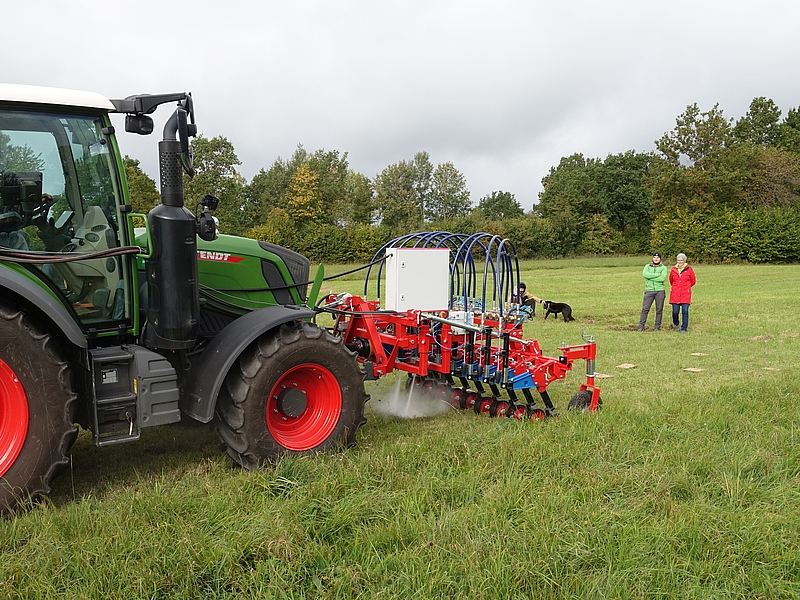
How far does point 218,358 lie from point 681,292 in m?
11.9

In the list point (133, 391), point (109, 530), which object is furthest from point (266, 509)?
point (133, 391)

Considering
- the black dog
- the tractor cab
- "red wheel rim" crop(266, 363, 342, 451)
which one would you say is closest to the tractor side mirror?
the tractor cab

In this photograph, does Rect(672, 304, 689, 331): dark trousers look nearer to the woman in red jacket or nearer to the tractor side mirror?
the woman in red jacket

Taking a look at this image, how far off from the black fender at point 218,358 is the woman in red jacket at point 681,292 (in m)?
11.3

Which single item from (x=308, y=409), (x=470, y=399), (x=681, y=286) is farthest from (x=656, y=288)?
(x=308, y=409)

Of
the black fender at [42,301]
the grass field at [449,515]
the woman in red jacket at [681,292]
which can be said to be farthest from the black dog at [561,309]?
the black fender at [42,301]

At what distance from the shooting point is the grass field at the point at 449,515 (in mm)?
3211

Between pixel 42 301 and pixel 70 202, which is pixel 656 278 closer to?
pixel 70 202

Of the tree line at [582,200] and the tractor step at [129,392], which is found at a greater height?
the tree line at [582,200]

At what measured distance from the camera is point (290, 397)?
5023mm

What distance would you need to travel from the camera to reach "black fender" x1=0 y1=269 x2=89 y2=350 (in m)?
3.78

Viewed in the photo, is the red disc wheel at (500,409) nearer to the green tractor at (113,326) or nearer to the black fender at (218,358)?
the green tractor at (113,326)

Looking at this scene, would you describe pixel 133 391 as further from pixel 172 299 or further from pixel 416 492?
pixel 416 492

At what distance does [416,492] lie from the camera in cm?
420
